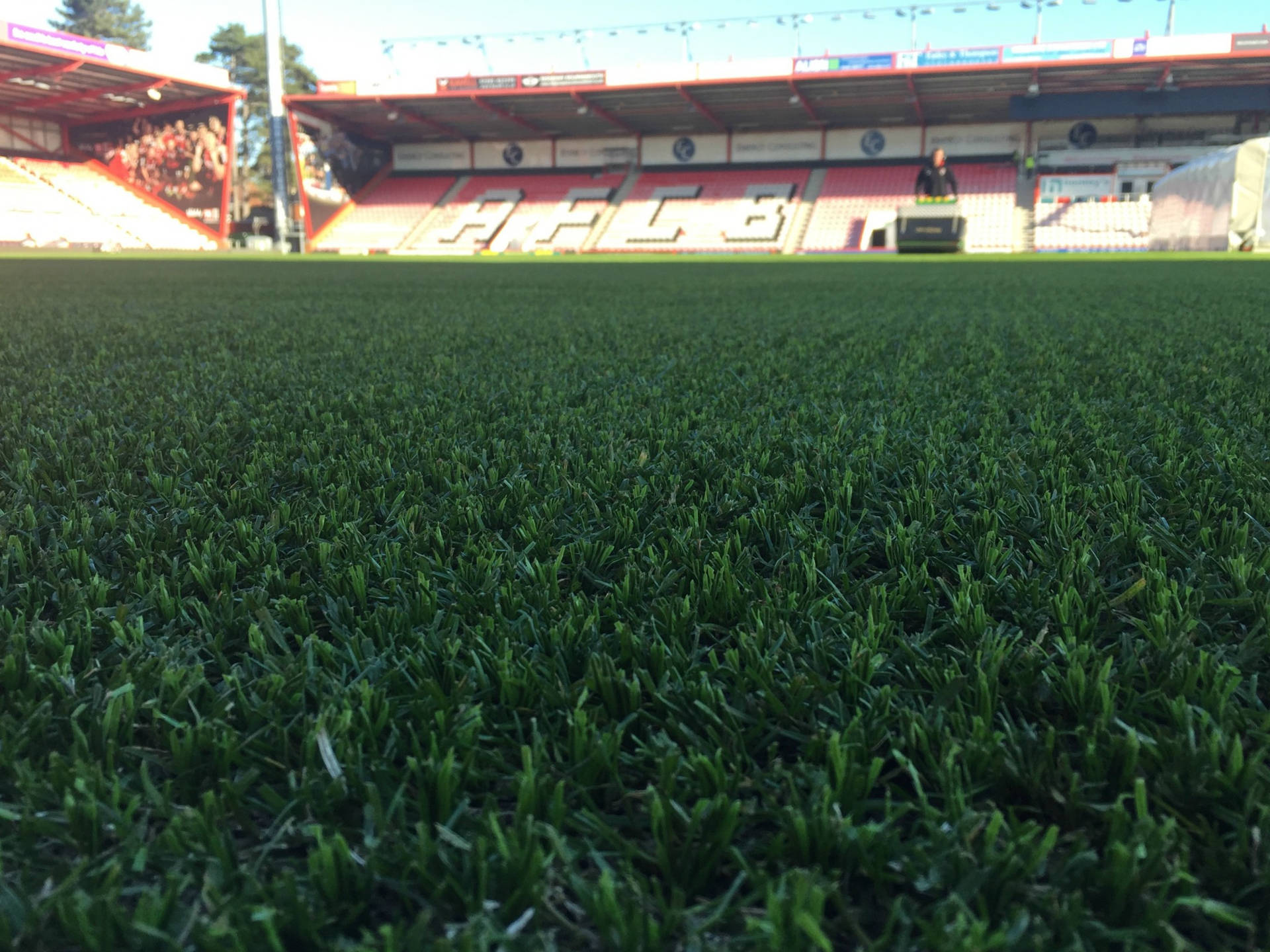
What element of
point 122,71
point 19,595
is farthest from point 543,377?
point 122,71

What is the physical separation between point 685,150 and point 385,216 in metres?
10.3

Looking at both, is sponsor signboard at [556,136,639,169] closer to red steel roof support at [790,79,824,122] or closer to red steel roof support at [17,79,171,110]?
red steel roof support at [790,79,824,122]

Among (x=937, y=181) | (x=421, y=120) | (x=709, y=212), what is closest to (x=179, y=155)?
(x=421, y=120)

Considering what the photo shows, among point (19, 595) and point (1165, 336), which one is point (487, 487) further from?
point (1165, 336)

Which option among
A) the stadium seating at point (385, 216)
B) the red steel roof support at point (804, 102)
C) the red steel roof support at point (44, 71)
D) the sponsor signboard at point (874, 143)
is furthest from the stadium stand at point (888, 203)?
the red steel roof support at point (44, 71)

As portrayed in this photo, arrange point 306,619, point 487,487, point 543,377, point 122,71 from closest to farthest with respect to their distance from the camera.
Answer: point 306,619
point 487,487
point 543,377
point 122,71

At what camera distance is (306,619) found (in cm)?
73

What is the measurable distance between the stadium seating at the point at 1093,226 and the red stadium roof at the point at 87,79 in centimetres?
2414

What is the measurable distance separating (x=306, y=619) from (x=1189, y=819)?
65 centimetres

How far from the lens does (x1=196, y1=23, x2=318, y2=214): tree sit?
44000 millimetres

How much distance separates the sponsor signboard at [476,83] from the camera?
969 inches

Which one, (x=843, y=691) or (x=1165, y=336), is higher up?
(x=1165, y=336)

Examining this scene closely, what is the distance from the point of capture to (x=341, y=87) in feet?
82.3

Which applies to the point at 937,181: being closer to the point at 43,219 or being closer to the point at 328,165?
the point at 328,165
